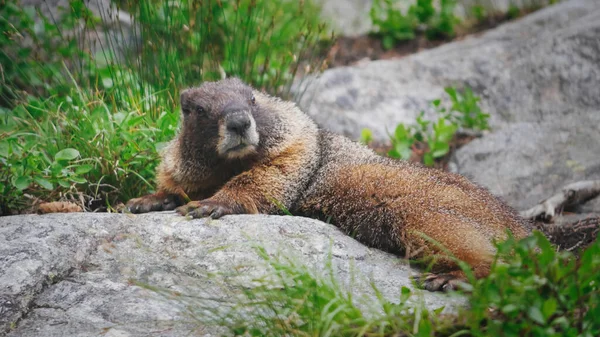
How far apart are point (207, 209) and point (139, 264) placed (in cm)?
74

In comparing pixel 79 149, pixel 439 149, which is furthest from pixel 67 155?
pixel 439 149

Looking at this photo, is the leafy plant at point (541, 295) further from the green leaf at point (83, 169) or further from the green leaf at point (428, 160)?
the green leaf at point (428, 160)

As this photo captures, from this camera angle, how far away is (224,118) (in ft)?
17.6

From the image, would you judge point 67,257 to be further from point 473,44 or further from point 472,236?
point 473,44

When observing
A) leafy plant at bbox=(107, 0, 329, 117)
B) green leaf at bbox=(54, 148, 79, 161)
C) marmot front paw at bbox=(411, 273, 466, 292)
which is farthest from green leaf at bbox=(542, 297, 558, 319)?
leafy plant at bbox=(107, 0, 329, 117)

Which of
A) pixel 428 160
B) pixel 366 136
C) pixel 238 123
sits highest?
pixel 238 123

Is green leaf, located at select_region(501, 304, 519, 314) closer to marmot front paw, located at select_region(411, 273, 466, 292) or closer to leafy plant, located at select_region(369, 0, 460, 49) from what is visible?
marmot front paw, located at select_region(411, 273, 466, 292)

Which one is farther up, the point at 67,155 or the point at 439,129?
the point at 67,155

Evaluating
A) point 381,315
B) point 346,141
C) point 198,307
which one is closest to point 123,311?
point 198,307

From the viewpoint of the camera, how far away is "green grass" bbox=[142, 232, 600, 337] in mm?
3266

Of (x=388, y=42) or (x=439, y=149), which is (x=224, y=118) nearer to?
(x=439, y=149)

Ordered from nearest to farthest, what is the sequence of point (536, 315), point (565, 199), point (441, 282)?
point (536, 315)
point (441, 282)
point (565, 199)

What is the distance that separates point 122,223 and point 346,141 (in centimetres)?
215

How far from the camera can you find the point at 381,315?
11.7ft
